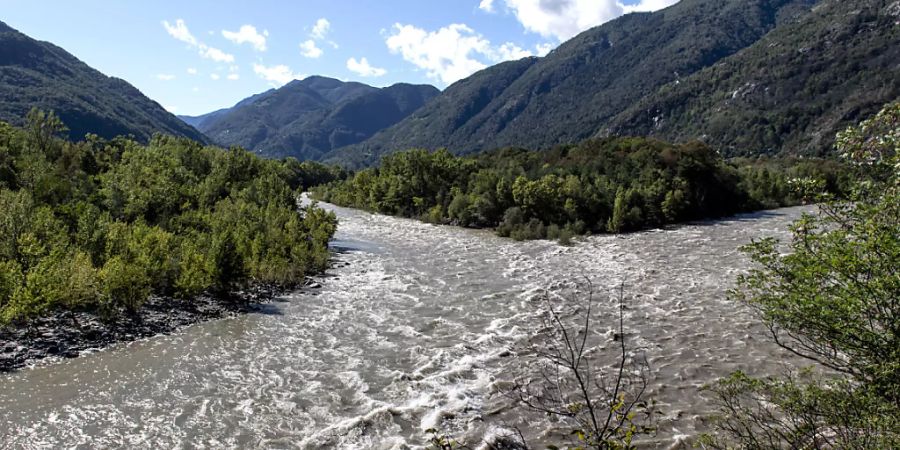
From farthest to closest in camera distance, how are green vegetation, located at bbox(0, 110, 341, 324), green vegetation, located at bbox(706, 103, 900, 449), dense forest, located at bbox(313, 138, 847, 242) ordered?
1. dense forest, located at bbox(313, 138, 847, 242)
2. green vegetation, located at bbox(0, 110, 341, 324)
3. green vegetation, located at bbox(706, 103, 900, 449)

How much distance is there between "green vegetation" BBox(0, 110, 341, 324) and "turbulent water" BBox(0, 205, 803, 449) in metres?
2.86

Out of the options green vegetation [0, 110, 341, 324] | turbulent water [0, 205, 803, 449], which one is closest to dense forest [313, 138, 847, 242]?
turbulent water [0, 205, 803, 449]

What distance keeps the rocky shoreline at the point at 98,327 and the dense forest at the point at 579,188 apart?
2947 centimetres

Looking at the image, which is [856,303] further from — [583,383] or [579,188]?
[579,188]

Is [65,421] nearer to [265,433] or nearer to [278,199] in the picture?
[265,433]

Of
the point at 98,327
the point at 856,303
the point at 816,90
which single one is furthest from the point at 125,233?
the point at 816,90

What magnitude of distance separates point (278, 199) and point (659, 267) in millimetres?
32295

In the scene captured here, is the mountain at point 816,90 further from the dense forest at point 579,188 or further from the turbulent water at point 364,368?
the turbulent water at point 364,368

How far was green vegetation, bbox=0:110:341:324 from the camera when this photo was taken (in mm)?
17406

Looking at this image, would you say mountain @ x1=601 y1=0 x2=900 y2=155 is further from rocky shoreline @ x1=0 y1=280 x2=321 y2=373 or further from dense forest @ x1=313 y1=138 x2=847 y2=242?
rocky shoreline @ x1=0 y1=280 x2=321 y2=373

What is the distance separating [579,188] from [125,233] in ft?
137

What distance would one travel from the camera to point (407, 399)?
13367 millimetres

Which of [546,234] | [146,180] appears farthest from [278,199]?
[546,234]

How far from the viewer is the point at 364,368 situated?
15477 millimetres
